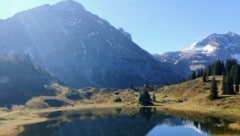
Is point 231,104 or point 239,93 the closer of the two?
point 231,104

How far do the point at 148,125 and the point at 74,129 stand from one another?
27.7 metres

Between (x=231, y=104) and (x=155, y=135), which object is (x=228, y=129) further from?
(x=231, y=104)

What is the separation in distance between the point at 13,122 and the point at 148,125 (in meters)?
53.1

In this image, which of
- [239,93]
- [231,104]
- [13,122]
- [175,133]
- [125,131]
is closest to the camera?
[175,133]

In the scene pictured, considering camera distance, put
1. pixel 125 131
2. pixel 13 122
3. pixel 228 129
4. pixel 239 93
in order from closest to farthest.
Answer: pixel 228 129 → pixel 125 131 → pixel 13 122 → pixel 239 93

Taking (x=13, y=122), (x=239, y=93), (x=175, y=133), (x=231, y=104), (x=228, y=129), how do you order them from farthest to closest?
(x=239, y=93) → (x=231, y=104) → (x=13, y=122) → (x=175, y=133) → (x=228, y=129)

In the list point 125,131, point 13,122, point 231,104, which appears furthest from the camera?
point 231,104

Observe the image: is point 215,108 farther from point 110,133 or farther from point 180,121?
point 110,133

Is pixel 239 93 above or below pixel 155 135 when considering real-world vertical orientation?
above

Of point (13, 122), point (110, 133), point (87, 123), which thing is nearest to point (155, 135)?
point (110, 133)

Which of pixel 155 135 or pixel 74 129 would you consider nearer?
pixel 155 135

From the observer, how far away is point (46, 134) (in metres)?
129

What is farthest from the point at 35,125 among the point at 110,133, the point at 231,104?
the point at 231,104

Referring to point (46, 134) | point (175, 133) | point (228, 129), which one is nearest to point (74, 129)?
point (46, 134)
